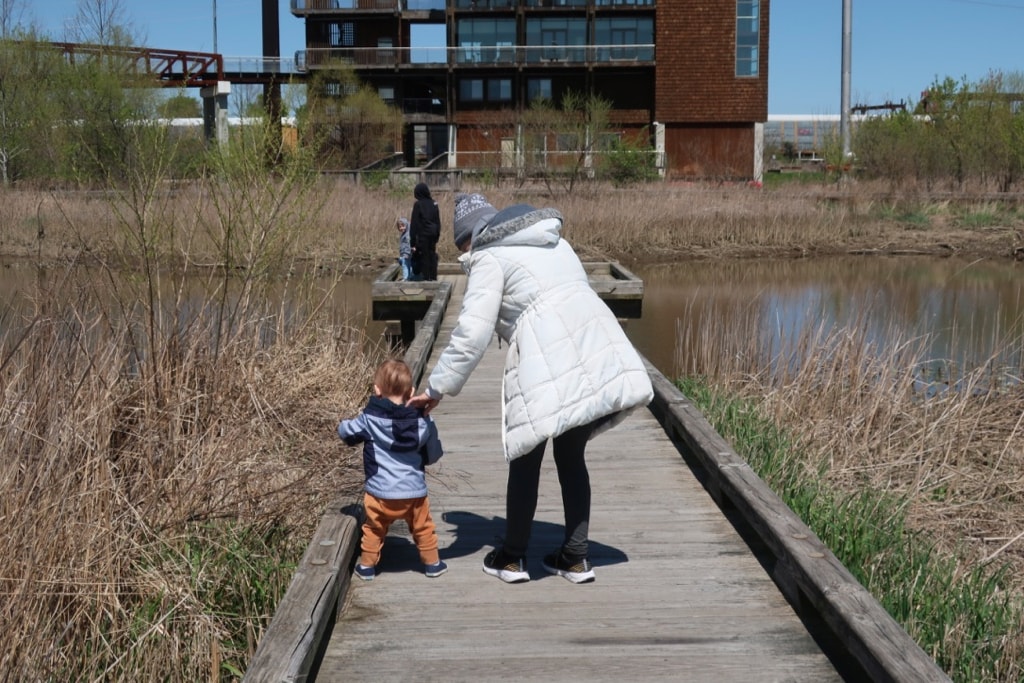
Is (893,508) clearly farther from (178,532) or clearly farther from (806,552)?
(178,532)

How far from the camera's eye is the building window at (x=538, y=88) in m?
50.8

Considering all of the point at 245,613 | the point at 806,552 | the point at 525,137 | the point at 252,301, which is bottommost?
the point at 245,613

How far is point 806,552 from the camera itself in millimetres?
4465

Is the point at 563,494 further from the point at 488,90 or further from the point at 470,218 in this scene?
the point at 488,90

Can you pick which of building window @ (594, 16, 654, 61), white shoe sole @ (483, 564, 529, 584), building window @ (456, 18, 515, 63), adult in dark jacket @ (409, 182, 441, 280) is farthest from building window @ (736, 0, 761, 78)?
white shoe sole @ (483, 564, 529, 584)

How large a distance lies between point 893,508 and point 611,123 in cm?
4376

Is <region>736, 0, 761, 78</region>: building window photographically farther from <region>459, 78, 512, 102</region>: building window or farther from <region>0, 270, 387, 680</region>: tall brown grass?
<region>0, 270, 387, 680</region>: tall brown grass

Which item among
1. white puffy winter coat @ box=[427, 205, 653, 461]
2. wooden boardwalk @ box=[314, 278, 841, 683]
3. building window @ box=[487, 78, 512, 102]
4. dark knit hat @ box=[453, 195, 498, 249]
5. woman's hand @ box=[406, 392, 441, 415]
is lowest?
wooden boardwalk @ box=[314, 278, 841, 683]

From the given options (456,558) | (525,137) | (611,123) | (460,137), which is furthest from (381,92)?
(456,558)

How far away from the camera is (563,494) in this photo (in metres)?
4.66

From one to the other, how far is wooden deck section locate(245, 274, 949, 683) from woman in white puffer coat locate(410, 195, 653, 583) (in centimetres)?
42

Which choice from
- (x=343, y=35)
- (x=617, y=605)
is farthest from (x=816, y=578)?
(x=343, y=35)

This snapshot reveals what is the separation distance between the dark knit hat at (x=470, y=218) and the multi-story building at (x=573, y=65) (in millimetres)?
40830

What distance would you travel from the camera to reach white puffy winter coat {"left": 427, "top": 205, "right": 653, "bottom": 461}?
430 centimetres
